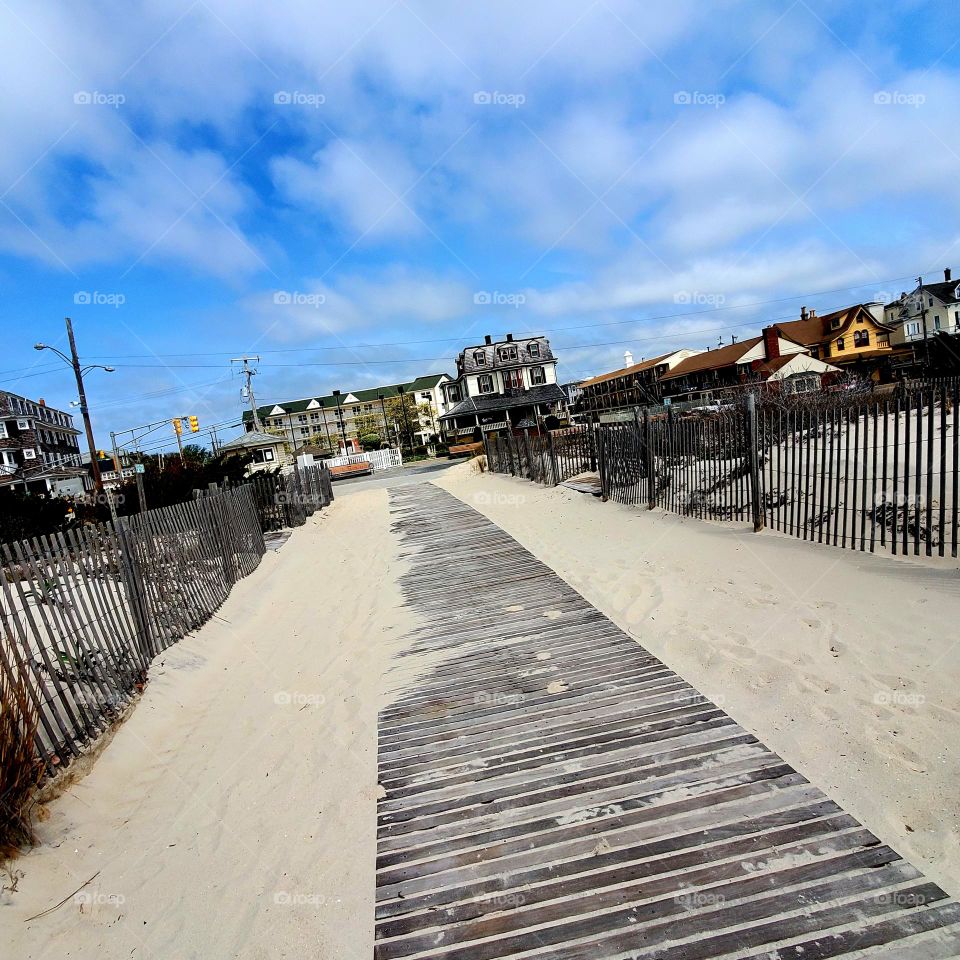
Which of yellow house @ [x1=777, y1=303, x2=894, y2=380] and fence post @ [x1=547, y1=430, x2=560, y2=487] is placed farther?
yellow house @ [x1=777, y1=303, x2=894, y2=380]

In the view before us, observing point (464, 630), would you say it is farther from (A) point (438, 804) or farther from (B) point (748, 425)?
(B) point (748, 425)

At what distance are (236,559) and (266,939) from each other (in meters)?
8.28

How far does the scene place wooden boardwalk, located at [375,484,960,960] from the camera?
248cm

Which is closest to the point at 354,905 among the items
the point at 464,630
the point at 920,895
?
the point at 920,895

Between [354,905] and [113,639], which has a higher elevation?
[113,639]

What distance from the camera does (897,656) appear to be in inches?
177
